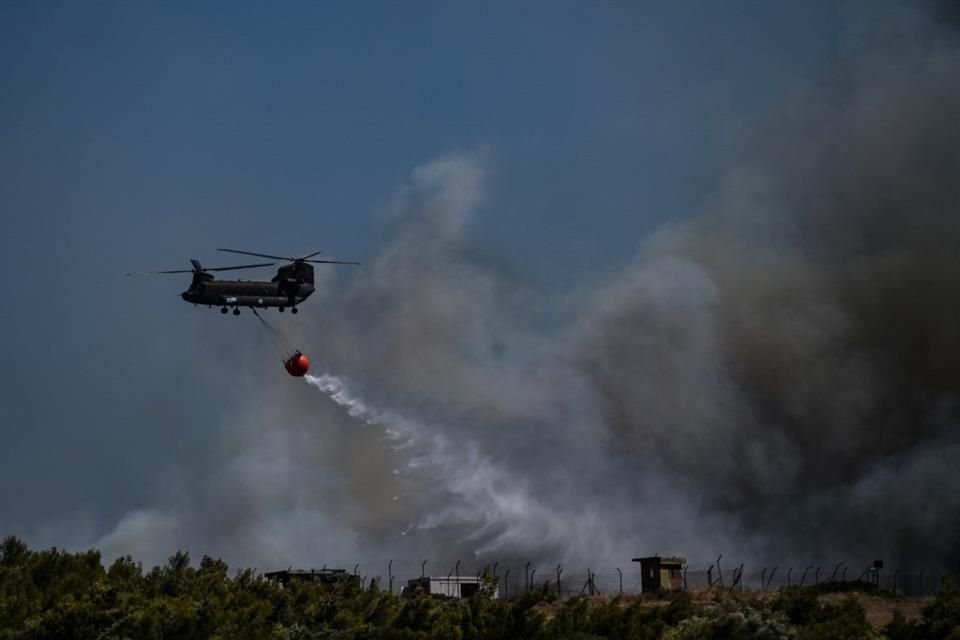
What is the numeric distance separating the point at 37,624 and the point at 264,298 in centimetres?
3791

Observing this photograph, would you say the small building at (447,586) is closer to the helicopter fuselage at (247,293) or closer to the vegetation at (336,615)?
the vegetation at (336,615)

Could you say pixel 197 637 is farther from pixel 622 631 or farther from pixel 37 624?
pixel 622 631

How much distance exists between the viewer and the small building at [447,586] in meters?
91.6

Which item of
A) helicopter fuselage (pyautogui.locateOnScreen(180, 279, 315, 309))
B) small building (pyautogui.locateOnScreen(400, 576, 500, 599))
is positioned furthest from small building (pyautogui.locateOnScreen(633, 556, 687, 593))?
helicopter fuselage (pyautogui.locateOnScreen(180, 279, 315, 309))

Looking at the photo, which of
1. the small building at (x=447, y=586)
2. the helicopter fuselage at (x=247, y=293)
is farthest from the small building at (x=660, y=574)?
the helicopter fuselage at (x=247, y=293)

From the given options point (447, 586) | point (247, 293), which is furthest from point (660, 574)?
point (247, 293)

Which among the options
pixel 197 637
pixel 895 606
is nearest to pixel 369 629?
pixel 197 637

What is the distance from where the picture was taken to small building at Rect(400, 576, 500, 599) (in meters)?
91.6

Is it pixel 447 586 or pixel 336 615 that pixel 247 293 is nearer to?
pixel 447 586

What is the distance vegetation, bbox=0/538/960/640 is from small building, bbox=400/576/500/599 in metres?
15.8

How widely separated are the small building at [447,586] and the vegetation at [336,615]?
15.8 metres

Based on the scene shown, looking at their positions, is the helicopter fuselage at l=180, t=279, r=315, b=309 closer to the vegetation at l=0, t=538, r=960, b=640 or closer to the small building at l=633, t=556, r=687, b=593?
the vegetation at l=0, t=538, r=960, b=640

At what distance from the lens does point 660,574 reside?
295 feet

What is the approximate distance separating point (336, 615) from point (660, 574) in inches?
1157
